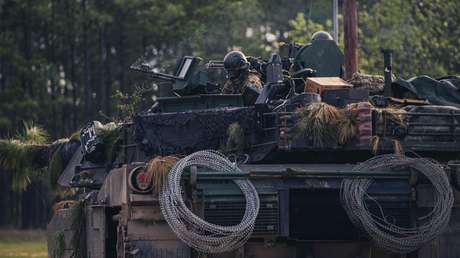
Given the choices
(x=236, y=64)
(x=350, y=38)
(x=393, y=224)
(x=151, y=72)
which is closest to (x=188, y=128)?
(x=236, y=64)

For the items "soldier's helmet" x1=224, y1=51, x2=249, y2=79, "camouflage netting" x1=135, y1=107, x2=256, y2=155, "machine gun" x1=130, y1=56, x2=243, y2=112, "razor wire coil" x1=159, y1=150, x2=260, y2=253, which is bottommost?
"razor wire coil" x1=159, y1=150, x2=260, y2=253

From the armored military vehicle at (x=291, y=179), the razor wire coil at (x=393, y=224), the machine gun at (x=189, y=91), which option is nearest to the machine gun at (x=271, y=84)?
the armored military vehicle at (x=291, y=179)

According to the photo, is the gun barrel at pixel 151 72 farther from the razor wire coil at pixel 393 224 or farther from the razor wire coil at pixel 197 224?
the razor wire coil at pixel 393 224

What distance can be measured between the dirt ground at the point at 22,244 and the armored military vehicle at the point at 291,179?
17.3 meters

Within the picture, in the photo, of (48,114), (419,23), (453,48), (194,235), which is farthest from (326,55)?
(48,114)

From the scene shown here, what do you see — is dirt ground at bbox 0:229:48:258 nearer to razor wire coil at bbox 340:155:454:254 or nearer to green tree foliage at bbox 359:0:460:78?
green tree foliage at bbox 359:0:460:78

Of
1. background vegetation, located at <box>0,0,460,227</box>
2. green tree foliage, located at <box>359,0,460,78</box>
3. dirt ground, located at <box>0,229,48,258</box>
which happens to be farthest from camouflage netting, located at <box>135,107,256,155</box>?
background vegetation, located at <box>0,0,460,227</box>

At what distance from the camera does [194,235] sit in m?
15.1

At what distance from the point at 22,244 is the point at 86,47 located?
11969 millimetres

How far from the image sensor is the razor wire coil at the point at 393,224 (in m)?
15.6

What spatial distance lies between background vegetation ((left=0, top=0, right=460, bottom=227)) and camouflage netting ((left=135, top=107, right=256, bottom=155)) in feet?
93.7

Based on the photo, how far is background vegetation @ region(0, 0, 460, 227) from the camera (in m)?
51.9

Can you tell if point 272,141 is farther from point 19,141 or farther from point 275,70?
point 19,141

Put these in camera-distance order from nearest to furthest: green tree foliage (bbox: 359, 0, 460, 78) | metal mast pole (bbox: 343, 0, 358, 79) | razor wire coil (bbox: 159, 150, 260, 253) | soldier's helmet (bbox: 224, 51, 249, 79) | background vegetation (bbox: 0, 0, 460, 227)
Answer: razor wire coil (bbox: 159, 150, 260, 253)
soldier's helmet (bbox: 224, 51, 249, 79)
metal mast pole (bbox: 343, 0, 358, 79)
green tree foliage (bbox: 359, 0, 460, 78)
background vegetation (bbox: 0, 0, 460, 227)
